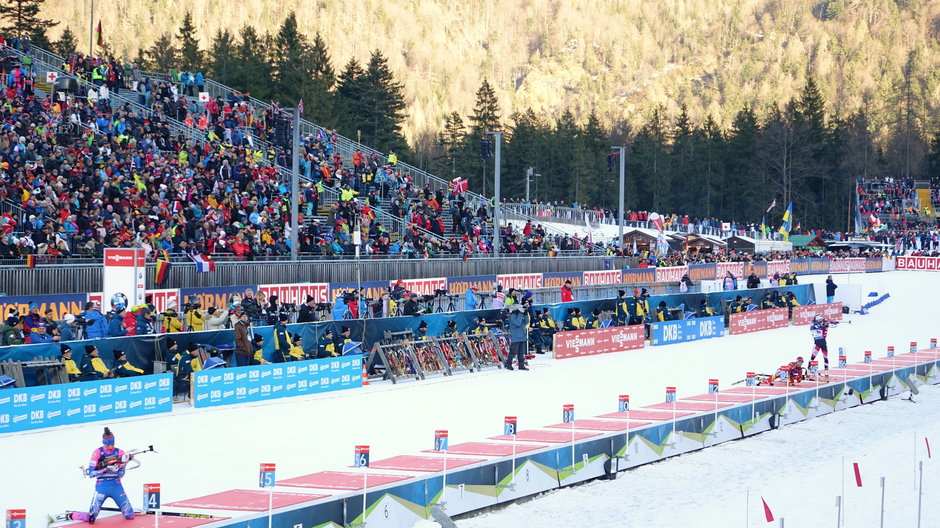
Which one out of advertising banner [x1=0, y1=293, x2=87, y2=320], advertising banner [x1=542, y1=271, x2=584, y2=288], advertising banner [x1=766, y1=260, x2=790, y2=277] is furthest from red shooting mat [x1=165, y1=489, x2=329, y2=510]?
advertising banner [x1=766, y1=260, x2=790, y2=277]

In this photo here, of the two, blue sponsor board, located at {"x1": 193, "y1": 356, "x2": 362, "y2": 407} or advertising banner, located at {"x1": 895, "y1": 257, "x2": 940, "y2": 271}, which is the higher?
advertising banner, located at {"x1": 895, "y1": 257, "x2": 940, "y2": 271}

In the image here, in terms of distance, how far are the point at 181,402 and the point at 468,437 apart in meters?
6.17

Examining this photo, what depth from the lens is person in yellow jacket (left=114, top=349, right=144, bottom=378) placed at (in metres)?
20.8

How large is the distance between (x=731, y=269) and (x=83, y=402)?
44.1m

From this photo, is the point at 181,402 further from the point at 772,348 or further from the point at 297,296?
the point at 772,348

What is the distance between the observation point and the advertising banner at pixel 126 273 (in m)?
25.5

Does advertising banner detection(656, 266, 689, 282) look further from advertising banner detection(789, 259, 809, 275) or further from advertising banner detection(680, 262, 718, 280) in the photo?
advertising banner detection(789, 259, 809, 275)

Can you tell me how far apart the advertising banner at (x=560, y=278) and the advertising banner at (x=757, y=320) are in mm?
6573

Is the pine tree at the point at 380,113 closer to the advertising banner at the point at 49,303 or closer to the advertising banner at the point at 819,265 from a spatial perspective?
the advertising banner at the point at 819,265

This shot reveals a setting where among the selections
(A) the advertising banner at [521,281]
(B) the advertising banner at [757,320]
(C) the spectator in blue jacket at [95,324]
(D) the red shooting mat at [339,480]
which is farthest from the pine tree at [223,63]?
(D) the red shooting mat at [339,480]

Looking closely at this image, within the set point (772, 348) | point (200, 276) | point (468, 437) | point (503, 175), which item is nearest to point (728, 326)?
point (772, 348)

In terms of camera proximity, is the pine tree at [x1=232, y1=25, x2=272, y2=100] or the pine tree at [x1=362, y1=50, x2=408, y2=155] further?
the pine tree at [x1=362, y1=50, x2=408, y2=155]

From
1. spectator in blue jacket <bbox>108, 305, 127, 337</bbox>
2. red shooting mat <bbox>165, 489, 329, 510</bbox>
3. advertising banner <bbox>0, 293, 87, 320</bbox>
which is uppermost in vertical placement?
advertising banner <bbox>0, 293, 87, 320</bbox>

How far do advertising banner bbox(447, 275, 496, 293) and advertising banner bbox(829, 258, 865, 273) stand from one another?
34.3m
